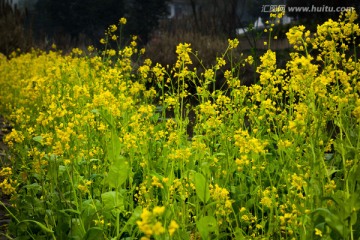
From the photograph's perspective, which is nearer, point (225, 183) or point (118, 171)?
point (118, 171)

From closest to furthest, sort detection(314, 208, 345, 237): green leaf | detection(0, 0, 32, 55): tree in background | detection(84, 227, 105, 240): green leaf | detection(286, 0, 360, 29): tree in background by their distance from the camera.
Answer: detection(314, 208, 345, 237): green leaf → detection(84, 227, 105, 240): green leaf → detection(286, 0, 360, 29): tree in background → detection(0, 0, 32, 55): tree in background

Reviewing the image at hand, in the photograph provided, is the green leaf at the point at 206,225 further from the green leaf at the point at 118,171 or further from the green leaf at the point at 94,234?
the green leaf at the point at 118,171

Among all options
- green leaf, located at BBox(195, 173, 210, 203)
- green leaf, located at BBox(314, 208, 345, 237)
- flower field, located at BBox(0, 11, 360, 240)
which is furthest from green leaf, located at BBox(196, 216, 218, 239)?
green leaf, located at BBox(314, 208, 345, 237)

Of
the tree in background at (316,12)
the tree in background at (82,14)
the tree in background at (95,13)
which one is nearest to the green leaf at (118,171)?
the tree in background at (316,12)

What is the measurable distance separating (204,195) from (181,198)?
0.24 m

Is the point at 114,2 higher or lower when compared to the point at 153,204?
lower

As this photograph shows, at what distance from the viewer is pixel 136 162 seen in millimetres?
4688

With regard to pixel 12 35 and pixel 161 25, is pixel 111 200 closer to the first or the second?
pixel 12 35

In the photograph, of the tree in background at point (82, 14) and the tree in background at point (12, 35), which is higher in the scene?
the tree in background at point (12, 35)

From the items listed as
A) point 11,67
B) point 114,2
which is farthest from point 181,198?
point 114,2

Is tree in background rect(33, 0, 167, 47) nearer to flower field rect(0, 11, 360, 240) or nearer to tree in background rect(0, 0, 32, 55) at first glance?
tree in background rect(0, 0, 32, 55)

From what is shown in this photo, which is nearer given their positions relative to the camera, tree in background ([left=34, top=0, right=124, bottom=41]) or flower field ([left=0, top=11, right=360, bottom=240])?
flower field ([left=0, top=11, right=360, bottom=240])

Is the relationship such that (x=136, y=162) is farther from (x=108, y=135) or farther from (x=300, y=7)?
(x=300, y=7)

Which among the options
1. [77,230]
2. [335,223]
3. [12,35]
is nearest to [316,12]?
[77,230]
